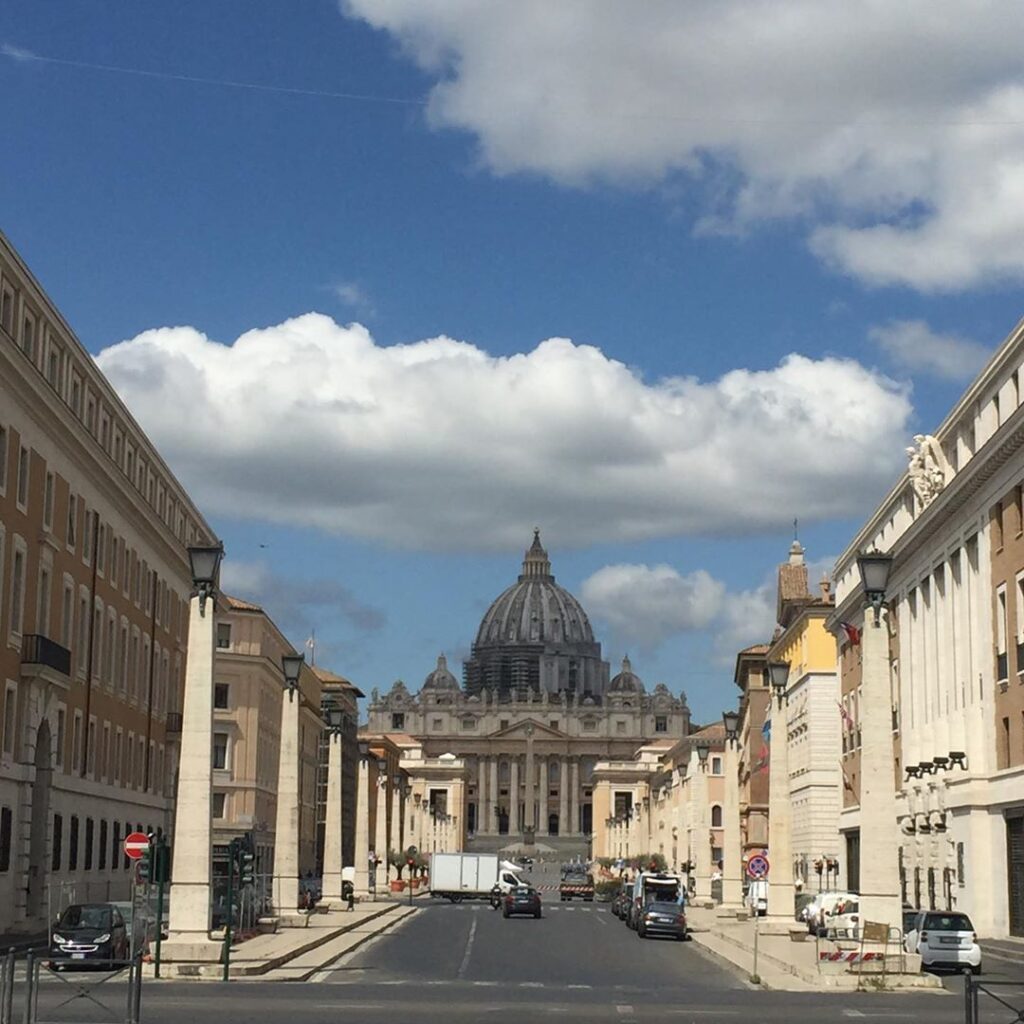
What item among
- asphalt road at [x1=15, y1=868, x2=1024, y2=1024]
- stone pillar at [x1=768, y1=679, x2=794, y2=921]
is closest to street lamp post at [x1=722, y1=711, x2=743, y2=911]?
stone pillar at [x1=768, y1=679, x2=794, y2=921]

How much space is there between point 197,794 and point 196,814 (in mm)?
477

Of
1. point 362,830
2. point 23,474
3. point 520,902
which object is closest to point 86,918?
point 23,474

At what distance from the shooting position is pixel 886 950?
34.2m

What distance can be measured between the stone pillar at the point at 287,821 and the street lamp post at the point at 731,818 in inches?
594

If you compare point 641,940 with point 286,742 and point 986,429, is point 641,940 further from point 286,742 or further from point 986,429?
point 986,429

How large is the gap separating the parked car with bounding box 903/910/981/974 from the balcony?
2604cm

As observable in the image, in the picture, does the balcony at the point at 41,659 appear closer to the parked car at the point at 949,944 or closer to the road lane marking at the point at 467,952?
the road lane marking at the point at 467,952

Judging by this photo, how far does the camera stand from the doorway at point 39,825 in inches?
2137

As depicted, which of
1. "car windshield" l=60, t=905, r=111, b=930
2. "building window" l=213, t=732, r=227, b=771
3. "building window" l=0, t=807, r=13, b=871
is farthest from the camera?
"building window" l=213, t=732, r=227, b=771

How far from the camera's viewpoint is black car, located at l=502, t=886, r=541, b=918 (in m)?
80.8

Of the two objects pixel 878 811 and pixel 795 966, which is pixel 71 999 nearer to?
pixel 878 811

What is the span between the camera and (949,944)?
42688 millimetres

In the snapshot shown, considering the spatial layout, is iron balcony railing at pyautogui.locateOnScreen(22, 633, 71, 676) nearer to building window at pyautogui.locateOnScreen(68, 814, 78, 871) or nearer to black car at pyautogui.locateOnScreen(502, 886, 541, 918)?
building window at pyautogui.locateOnScreen(68, 814, 78, 871)

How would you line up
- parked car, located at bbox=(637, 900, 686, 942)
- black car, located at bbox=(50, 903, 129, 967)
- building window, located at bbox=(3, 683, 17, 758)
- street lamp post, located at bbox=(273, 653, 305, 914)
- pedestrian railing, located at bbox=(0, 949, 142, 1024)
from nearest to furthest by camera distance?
pedestrian railing, located at bbox=(0, 949, 142, 1024)
black car, located at bbox=(50, 903, 129, 967)
building window, located at bbox=(3, 683, 17, 758)
street lamp post, located at bbox=(273, 653, 305, 914)
parked car, located at bbox=(637, 900, 686, 942)
